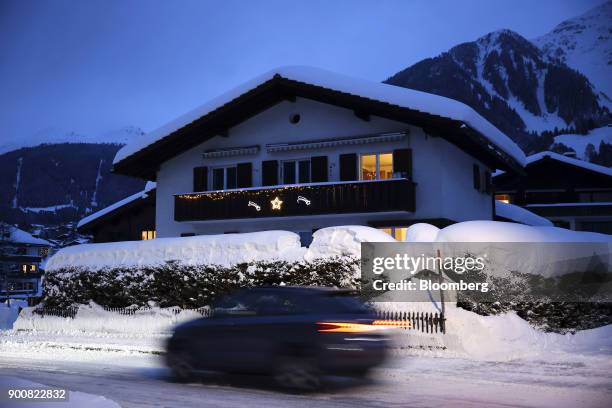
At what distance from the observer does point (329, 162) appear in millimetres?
26812

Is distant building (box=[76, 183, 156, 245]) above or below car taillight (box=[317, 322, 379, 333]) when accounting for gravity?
above

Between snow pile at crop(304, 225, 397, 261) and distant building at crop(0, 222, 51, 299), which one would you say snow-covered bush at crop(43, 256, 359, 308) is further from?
distant building at crop(0, 222, 51, 299)

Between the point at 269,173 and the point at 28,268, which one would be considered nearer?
the point at 269,173

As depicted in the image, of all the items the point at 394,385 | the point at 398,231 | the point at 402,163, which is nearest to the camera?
the point at 394,385

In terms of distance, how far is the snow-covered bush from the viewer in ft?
59.4

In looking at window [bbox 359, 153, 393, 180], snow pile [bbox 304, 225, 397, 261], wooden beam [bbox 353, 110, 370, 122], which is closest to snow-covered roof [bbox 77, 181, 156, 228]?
window [bbox 359, 153, 393, 180]

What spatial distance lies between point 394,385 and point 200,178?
67.3ft

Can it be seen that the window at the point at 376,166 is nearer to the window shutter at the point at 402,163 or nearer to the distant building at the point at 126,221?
the window shutter at the point at 402,163

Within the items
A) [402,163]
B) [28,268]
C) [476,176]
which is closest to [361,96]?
[402,163]

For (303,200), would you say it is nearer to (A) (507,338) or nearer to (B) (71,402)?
(A) (507,338)

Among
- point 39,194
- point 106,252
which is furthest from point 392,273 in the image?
point 39,194

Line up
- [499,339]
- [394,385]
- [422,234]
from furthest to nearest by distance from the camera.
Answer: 1. [422,234]
2. [499,339]
3. [394,385]

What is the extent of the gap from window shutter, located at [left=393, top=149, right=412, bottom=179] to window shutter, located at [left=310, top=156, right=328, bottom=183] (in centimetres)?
309

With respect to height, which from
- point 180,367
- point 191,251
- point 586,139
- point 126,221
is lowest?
point 180,367
